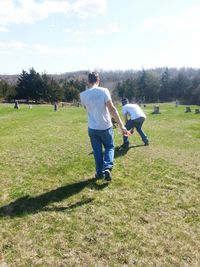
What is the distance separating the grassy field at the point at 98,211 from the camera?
17.1 feet

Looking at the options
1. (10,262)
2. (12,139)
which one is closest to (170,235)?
(10,262)

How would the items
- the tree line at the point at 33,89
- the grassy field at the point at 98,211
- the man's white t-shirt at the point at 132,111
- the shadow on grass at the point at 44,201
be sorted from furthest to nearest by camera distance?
the tree line at the point at 33,89, the man's white t-shirt at the point at 132,111, the shadow on grass at the point at 44,201, the grassy field at the point at 98,211

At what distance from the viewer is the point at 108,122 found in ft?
27.8

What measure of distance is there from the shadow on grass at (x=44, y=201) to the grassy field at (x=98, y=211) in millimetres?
20

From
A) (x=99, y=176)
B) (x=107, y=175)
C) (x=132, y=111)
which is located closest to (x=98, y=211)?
(x=107, y=175)

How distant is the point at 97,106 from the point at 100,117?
290 mm

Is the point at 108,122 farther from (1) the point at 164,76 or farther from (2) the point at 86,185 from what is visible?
(1) the point at 164,76

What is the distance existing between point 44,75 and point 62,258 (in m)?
70.2

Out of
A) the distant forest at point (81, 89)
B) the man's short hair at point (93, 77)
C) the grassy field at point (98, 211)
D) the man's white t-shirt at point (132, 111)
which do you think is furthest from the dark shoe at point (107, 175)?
the distant forest at point (81, 89)

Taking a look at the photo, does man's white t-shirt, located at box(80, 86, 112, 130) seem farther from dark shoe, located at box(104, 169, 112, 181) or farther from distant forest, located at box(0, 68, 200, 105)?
distant forest, located at box(0, 68, 200, 105)

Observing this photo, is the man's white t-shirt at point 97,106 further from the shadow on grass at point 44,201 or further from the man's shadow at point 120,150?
the man's shadow at point 120,150

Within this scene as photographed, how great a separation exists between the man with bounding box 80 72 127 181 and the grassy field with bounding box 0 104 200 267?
60 centimetres

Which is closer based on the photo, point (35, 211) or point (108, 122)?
point (35, 211)

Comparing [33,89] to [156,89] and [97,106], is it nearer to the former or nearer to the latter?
[156,89]
